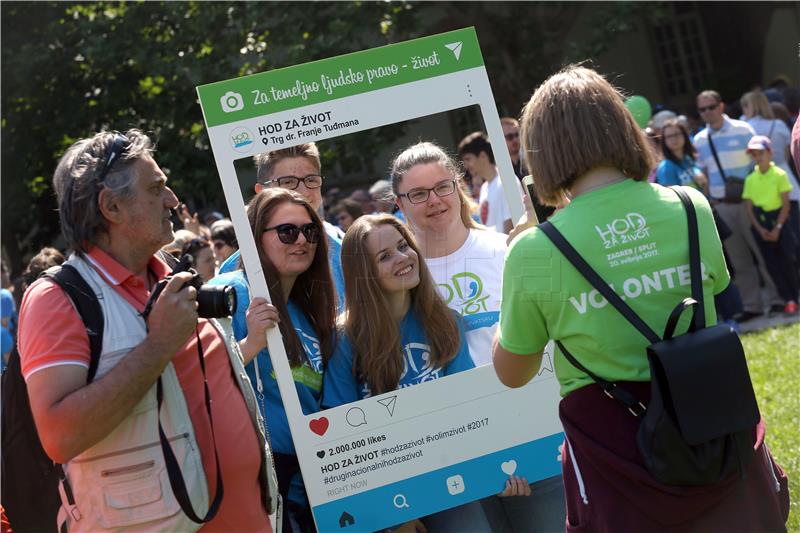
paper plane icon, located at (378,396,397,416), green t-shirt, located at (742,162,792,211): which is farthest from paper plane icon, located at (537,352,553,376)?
green t-shirt, located at (742,162,792,211)

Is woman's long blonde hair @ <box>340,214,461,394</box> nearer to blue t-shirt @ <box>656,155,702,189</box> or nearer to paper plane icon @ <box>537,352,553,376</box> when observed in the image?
paper plane icon @ <box>537,352,553,376</box>

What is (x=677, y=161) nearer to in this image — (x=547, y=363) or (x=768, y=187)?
(x=768, y=187)

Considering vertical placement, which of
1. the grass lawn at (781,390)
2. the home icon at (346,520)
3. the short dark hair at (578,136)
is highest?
the short dark hair at (578,136)

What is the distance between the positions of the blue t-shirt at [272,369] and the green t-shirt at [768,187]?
7.86m

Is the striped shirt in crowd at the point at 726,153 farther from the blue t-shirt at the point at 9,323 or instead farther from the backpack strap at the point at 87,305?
the backpack strap at the point at 87,305

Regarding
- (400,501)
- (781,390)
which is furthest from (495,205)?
(400,501)

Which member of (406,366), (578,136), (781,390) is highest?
(578,136)

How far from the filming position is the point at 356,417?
3377 millimetres

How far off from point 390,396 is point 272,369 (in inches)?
17.4

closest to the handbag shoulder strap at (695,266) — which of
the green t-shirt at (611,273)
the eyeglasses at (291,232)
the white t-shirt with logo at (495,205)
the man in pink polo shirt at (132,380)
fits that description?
the green t-shirt at (611,273)

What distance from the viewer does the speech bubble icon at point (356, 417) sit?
11.1ft

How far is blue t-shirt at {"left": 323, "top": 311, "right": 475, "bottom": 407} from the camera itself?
135 inches

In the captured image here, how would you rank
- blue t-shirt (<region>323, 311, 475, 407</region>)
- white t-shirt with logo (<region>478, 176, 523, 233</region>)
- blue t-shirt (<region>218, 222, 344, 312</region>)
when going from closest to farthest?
blue t-shirt (<region>323, 311, 475, 407</region>) → blue t-shirt (<region>218, 222, 344, 312</region>) → white t-shirt with logo (<region>478, 176, 523, 233</region>)

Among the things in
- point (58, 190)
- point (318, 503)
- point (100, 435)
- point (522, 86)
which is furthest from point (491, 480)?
point (522, 86)
